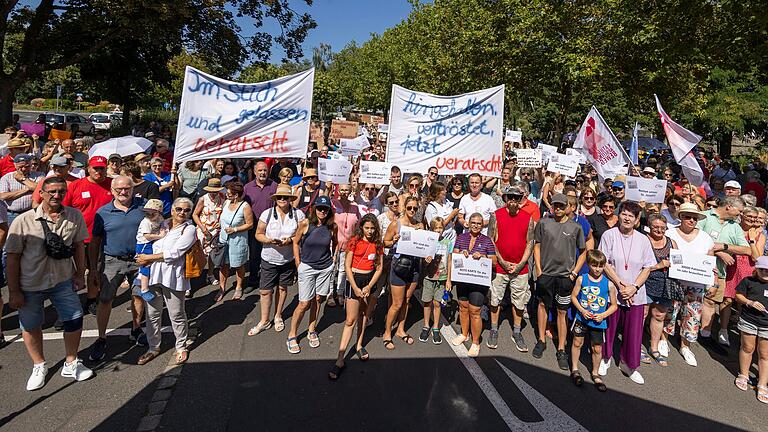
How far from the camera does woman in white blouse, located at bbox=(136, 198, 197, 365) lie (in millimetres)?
4676

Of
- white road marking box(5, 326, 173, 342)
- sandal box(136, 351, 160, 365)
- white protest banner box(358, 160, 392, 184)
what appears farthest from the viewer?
white protest banner box(358, 160, 392, 184)

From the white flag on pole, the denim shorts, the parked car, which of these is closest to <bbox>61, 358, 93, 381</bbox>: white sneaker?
the denim shorts

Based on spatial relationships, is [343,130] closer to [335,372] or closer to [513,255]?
[513,255]

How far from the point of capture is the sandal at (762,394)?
4750mm

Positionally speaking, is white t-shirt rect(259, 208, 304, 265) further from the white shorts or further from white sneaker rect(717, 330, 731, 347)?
white sneaker rect(717, 330, 731, 347)

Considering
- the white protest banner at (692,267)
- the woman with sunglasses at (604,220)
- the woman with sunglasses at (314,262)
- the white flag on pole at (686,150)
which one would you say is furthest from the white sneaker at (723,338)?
the woman with sunglasses at (314,262)

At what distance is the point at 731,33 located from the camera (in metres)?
11.5

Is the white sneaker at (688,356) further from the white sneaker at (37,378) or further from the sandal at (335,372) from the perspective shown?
the white sneaker at (37,378)

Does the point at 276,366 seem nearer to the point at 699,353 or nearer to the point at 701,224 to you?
the point at 699,353

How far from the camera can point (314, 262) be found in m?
5.22

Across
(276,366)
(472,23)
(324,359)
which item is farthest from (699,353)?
(472,23)

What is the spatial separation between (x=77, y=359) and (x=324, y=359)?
7.93 ft

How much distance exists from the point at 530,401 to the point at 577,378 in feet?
2.38

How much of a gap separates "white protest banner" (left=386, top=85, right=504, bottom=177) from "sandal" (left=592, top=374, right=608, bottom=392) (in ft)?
12.0
